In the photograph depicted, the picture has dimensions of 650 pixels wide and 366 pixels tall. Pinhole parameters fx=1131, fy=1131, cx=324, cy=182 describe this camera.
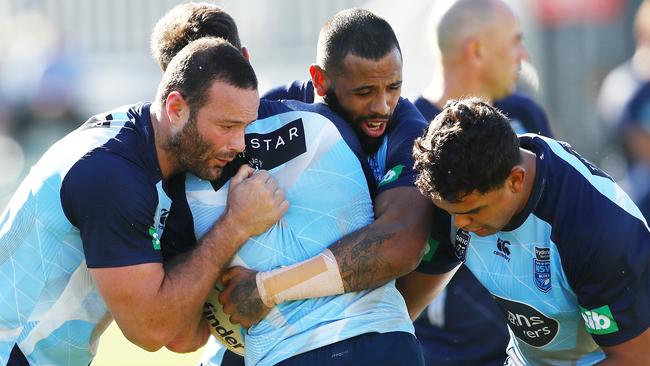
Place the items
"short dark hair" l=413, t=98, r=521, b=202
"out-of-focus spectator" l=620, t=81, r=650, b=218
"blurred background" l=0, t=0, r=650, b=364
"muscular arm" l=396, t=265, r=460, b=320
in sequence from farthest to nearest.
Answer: "blurred background" l=0, t=0, r=650, b=364, "out-of-focus spectator" l=620, t=81, r=650, b=218, "muscular arm" l=396, t=265, r=460, b=320, "short dark hair" l=413, t=98, r=521, b=202

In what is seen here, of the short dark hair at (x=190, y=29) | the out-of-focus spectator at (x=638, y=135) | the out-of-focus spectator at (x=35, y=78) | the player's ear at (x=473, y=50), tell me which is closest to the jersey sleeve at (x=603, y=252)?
the short dark hair at (x=190, y=29)

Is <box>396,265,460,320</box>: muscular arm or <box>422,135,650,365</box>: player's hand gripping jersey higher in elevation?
<box>422,135,650,365</box>: player's hand gripping jersey

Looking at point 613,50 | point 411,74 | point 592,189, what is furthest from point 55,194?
point 613,50

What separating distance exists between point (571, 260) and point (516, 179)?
0.38 metres

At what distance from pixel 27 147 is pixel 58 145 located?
12.3 m

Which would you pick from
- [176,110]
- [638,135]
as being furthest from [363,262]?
[638,135]

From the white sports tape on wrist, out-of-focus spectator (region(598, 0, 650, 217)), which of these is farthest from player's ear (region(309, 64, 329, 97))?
out-of-focus spectator (region(598, 0, 650, 217))

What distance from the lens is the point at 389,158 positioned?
16.4 ft

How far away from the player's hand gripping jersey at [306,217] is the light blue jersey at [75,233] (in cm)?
32

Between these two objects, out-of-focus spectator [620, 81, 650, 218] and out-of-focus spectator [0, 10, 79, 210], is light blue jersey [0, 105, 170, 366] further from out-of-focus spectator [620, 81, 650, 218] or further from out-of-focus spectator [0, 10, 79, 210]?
out-of-focus spectator [0, 10, 79, 210]

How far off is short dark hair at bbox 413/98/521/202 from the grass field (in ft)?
21.0

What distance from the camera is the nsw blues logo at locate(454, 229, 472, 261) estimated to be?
4898 mm

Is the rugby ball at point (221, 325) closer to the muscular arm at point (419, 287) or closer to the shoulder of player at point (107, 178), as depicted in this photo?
the shoulder of player at point (107, 178)

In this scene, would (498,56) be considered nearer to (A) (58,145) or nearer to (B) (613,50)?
(A) (58,145)
